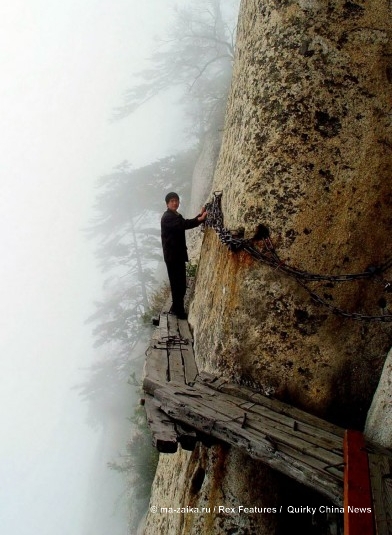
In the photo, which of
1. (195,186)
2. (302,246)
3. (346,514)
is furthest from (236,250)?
(195,186)

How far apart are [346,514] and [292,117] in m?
3.26

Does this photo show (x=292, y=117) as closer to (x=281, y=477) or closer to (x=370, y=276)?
(x=370, y=276)

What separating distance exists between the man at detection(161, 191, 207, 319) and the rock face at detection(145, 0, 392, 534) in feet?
7.86

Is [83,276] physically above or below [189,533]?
above

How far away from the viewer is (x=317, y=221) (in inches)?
143

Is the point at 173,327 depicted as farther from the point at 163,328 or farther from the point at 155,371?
the point at 155,371

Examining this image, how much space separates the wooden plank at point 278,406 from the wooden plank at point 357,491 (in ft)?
1.28

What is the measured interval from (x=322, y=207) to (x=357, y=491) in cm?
236

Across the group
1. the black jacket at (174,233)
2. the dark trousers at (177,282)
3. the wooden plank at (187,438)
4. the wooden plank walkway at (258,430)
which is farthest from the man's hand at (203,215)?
the wooden plank at (187,438)

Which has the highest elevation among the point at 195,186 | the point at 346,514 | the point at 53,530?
the point at 195,186

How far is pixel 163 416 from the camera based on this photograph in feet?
11.6

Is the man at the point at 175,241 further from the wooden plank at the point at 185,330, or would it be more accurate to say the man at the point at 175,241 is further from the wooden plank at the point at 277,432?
the wooden plank at the point at 277,432

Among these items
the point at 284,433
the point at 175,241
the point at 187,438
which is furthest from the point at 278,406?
the point at 175,241

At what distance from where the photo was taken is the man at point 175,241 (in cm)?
629
